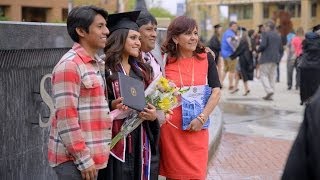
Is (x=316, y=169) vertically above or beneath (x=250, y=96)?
above

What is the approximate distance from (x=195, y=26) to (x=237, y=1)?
67721 millimetres

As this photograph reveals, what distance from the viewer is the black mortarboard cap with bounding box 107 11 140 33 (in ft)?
12.5

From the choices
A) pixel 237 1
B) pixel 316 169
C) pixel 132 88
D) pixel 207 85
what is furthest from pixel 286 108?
pixel 237 1

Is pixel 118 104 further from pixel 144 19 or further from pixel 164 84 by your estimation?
pixel 144 19

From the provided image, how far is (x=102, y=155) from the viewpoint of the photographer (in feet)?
11.1

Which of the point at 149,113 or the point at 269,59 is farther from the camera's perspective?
the point at 269,59

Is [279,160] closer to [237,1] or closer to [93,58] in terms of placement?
[93,58]

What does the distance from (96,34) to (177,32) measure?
3.41 feet

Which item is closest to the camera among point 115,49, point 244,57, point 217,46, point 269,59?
point 115,49

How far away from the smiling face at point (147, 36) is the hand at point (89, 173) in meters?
1.12

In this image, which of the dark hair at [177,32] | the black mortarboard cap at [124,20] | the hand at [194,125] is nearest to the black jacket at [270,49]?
the dark hair at [177,32]

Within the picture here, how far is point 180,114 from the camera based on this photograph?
4.27 metres

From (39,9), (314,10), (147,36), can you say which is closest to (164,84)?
(147,36)

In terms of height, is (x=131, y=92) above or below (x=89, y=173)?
above
